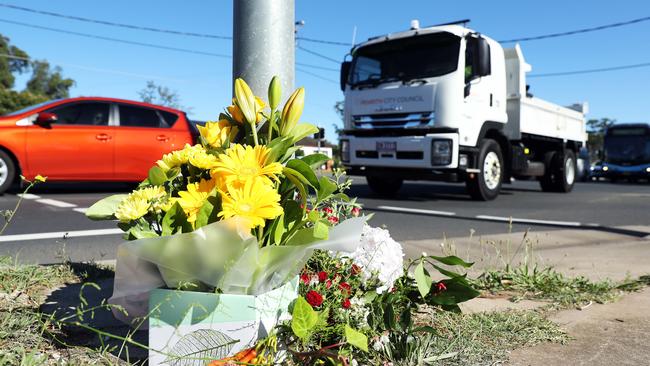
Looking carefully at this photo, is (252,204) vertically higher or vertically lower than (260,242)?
higher

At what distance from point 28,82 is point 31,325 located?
232ft

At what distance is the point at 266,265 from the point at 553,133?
1248 cm

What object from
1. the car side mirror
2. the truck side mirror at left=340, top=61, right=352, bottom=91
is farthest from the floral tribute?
the truck side mirror at left=340, top=61, right=352, bottom=91

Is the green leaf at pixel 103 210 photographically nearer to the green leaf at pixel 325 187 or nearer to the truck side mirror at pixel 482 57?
the green leaf at pixel 325 187

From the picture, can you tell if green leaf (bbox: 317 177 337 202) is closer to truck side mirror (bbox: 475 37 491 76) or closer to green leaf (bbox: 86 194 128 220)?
green leaf (bbox: 86 194 128 220)

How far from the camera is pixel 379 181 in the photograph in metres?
10.4

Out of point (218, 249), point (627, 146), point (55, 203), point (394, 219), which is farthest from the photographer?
point (627, 146)

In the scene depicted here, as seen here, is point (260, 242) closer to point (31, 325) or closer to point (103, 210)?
point (103, 210)

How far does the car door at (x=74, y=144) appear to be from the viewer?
7652 millimetres

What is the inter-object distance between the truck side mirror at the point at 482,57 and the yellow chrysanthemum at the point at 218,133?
713 centimetres

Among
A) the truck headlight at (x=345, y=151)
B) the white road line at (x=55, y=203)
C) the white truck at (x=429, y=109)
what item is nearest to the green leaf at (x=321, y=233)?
the white road line at (x=55, y=203)

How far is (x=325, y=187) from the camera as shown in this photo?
4.83 feet

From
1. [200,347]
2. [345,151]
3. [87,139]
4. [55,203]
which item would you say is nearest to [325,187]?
[200,347]

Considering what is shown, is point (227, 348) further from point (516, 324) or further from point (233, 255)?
point (516, 324)
